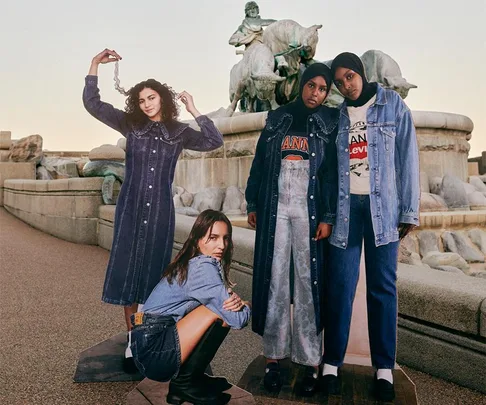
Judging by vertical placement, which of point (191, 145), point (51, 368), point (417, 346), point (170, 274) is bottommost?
point (51, 368)

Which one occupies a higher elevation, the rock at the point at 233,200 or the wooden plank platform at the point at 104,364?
the rock at the point at 233,200

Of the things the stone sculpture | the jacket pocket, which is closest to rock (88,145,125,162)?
the stone sculpture

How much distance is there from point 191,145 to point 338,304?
→ 118cm

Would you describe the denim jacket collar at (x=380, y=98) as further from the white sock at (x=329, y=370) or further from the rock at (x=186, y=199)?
the rock at (x=186, y=199)

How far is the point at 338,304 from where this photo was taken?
2.57 meters

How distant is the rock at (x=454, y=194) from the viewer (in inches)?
324

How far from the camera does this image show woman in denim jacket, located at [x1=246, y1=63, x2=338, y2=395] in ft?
8.32

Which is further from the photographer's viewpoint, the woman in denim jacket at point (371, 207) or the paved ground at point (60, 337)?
the paved ground at point (60, 337)

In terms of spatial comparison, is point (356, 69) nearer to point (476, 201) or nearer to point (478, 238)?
point (478, 238)

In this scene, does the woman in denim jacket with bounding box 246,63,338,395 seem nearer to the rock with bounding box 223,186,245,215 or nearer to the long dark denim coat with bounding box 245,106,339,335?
the long dark denim coat with bounding box 245,106,339,335

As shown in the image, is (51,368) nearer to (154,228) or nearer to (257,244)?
(154,228)

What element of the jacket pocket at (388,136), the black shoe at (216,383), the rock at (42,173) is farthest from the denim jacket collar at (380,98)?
the rock at (42,173)

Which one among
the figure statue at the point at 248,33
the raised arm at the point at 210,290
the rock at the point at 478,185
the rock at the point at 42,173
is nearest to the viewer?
the raised arm at the point at 210,290

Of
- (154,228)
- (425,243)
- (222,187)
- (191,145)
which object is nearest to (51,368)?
(154,228)
